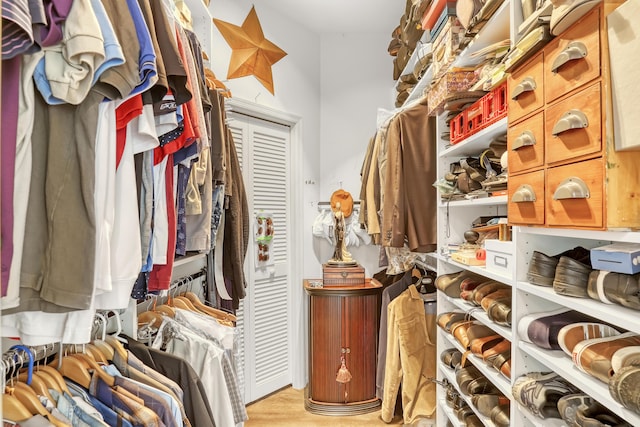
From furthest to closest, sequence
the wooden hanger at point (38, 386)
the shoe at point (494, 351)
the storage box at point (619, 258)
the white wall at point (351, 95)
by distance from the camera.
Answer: the white wall at point (351, 95) < the shoe at point (494, 351) < the wooden hanger at point (38, 386) < the storage box at point (619, 258)

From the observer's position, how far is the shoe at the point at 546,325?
1.17m

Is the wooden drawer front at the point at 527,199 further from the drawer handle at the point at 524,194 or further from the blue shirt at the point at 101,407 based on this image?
→ the blue shirt at the point at 101,407

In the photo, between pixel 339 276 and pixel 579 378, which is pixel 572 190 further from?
pixel 339 276

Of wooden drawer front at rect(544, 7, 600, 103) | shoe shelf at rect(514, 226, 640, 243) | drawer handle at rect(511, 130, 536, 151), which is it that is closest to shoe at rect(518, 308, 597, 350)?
shoe shelf at rect(514, 226, 640, 243)

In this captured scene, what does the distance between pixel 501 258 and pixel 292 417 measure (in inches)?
80.8

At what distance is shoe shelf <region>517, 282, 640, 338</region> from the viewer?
2.73ft

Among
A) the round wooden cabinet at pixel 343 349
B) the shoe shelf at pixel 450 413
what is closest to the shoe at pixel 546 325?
the shoe shelf at pixel 450 413

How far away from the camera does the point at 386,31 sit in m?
3.55

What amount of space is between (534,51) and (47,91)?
3.77 ft

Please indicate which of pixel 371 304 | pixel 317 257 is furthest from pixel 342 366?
pixel 317 257

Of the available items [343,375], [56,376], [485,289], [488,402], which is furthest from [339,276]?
[56,376]

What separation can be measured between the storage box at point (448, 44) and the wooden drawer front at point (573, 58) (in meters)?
0.77

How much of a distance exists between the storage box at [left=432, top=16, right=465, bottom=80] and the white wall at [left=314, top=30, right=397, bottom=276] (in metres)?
1.50

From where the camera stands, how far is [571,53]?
38.3 inches
